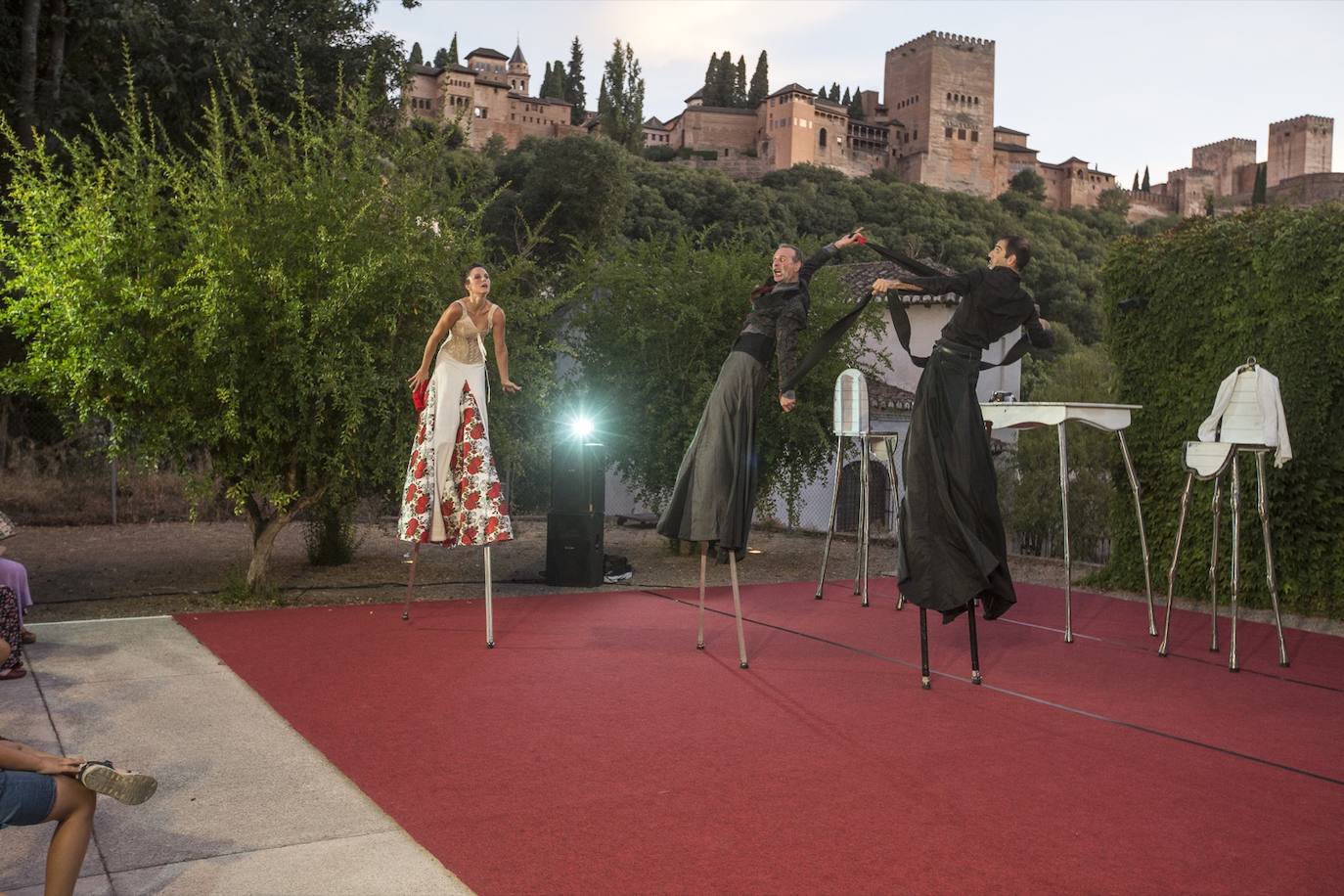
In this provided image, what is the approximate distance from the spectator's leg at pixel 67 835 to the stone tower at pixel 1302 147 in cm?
12869

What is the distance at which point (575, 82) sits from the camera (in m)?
115

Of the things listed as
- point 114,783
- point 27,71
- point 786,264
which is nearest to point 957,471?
point 786,264

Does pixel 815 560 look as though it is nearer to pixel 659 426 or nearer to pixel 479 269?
pixel 659 426

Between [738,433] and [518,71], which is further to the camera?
[518,71]

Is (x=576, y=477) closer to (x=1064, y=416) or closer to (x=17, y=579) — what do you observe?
(x=1064, y=416)

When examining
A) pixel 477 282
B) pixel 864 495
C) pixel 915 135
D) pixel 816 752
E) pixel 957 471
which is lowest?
pixel 816 752

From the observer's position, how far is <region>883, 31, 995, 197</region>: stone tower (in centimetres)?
10881

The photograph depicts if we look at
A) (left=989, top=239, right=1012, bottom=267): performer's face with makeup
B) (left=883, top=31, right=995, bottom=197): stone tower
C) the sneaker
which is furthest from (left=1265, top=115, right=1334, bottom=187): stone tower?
the sneaker

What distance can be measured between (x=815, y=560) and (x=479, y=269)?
7005 mm

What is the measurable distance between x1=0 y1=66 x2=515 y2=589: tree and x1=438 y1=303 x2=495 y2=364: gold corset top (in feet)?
3.89

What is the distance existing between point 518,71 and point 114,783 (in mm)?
124562

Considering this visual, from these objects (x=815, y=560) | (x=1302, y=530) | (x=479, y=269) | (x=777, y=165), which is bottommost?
(x=815, y=560)

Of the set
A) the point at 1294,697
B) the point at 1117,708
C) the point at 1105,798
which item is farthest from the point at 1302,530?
the point at 1105,798

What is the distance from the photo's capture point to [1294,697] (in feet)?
18.6
